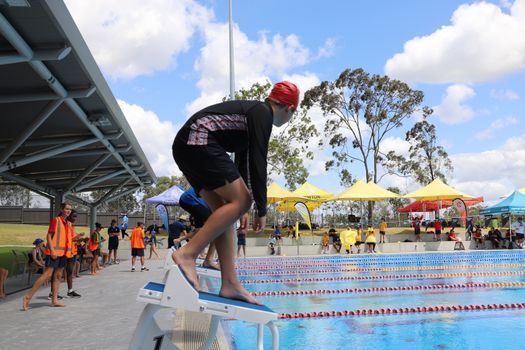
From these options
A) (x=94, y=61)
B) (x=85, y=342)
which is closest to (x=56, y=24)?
(x=94, y=61)

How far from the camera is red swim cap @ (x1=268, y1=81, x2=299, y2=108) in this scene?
308cm

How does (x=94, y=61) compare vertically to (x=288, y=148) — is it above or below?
below

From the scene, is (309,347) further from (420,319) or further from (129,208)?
(129,208)

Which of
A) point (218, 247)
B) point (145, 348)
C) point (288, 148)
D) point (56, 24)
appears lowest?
point (145, 348)

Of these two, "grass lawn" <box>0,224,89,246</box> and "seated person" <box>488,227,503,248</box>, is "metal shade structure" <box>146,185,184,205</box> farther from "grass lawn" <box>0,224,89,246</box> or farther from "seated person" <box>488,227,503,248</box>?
"seated person" <box>488,227,503,248</box>

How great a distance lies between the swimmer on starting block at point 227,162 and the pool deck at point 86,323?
5.32ft

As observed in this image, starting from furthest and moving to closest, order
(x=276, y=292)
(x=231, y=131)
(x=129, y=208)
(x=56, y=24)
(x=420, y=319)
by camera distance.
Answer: (x=129, y=208)
(x=276, y=292)
(x=420, y=319)
(x=56, y=24)
(x=231, y=131)

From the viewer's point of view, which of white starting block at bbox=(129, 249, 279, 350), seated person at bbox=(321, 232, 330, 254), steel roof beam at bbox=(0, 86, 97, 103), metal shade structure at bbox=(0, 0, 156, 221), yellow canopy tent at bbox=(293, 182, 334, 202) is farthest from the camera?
yellow canopy tent at bbox=(293, 182, 334, 202)

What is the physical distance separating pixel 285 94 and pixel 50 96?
649 centimetres

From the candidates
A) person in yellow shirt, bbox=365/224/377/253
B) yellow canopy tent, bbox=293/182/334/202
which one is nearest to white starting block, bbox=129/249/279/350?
person in yellow shirt, bbox=365/224/377/253

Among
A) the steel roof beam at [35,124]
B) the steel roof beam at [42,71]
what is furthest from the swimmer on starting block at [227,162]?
the steel roof beam at [35,124]

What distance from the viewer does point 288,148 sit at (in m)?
37.9

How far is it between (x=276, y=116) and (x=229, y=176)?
0.56 metres

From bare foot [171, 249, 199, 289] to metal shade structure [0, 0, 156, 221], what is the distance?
4.05m
